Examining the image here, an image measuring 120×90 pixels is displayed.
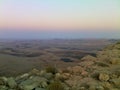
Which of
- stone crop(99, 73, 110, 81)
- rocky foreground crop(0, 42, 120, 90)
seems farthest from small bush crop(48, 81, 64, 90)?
stone crop(99, 73, 110, 81)

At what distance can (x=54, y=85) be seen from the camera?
15.2m

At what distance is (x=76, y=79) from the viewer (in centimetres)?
1692

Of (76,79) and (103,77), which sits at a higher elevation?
(103,77)

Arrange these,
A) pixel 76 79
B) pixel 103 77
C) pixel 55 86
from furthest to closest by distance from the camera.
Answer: pixel 76 79
pixel 103 77
pixel 55 86

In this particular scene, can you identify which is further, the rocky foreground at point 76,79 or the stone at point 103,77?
the stone at point 103,77

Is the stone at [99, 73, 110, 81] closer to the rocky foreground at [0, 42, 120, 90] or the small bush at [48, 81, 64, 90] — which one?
the rocky foreground at [0, 42, 120, 90]

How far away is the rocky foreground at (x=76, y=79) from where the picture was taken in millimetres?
15625

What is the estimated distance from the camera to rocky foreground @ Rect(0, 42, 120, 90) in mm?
15625

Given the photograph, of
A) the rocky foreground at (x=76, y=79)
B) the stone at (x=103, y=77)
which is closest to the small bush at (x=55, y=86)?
the rocky foreground at (x=76, y=79)

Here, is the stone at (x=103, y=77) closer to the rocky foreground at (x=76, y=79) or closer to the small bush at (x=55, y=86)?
the rocky foreground at (x=76, y=79)

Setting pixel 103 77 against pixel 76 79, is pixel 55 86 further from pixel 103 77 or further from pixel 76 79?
pixel 103 77

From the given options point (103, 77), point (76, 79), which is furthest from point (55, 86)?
point (103, 77)

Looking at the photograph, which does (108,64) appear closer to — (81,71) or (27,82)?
(81,71)

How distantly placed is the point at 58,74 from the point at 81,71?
152 cm
